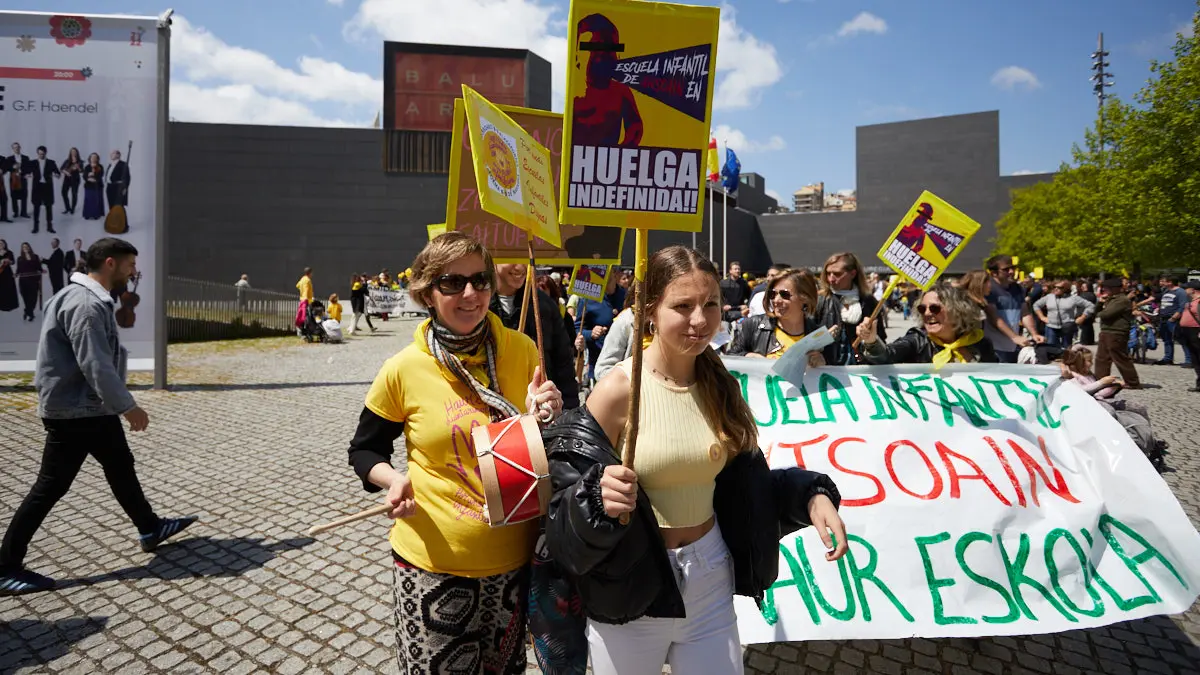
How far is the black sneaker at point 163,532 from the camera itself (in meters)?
4.34

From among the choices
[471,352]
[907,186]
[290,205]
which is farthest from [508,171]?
[907,186]

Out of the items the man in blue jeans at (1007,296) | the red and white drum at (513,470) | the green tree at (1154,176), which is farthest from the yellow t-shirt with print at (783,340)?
the green tree at (1154,176)

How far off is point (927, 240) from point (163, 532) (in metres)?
5.58

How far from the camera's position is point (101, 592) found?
3.82 meters

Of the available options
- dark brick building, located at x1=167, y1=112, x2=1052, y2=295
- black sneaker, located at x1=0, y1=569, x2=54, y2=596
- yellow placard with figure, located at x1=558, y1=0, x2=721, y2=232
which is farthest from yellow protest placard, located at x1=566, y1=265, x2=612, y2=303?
dark brick building, located at x1=167, y1=112, x2=1052, y2=295

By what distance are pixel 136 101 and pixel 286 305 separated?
12106 millimetres

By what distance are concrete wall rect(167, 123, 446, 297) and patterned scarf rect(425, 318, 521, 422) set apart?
35.6m

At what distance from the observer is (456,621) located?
2082mm

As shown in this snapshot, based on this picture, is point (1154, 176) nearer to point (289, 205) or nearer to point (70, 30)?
point (70, 30)

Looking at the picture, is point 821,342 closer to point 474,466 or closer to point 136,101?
point 474,466

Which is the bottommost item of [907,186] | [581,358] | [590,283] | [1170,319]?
[581,358]

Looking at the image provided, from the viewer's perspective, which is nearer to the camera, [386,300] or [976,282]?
[976,282]

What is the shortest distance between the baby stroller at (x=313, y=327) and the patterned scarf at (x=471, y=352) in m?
17.6

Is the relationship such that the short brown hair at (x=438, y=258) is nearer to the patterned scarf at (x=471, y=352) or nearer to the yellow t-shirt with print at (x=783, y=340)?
the patterned scarf at (x=471, y=352)
